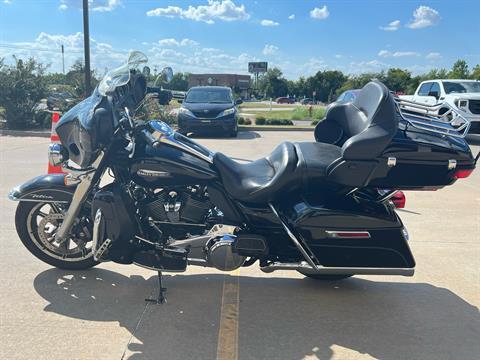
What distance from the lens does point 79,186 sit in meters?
3.19

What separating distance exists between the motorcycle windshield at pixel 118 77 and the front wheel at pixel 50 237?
3.71 ft

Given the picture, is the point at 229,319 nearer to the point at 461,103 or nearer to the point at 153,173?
the point at 153,173

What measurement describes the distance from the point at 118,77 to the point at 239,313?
77.2 inches

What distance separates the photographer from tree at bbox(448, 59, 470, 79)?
3777 cm

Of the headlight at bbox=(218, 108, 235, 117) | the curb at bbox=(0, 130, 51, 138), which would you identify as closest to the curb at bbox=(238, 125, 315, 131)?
the headlight at bbox=(218, 108, 235, 117)

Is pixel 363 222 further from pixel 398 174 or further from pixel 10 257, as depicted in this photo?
pixel 10 257

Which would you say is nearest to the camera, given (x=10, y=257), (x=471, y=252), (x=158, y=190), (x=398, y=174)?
(x=398, y=174)

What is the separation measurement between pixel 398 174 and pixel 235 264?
130cm

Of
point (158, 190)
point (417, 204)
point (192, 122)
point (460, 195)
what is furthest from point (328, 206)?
point (192, 122)

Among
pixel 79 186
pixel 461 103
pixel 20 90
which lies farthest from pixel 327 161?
pixel 20 90

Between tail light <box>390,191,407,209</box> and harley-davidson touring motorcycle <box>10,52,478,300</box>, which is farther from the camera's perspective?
tail light <box>390,191,407,209</box>

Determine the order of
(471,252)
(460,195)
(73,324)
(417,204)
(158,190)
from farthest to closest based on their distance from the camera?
1. (460,195)
2. (417,204)
3. (471,252)
4. (158,190)
5. (73,324)

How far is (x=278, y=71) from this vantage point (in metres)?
89.5

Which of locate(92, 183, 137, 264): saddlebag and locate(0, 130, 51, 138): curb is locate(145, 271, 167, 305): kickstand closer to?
locate(92, 183, 137, 264): saddlebag
